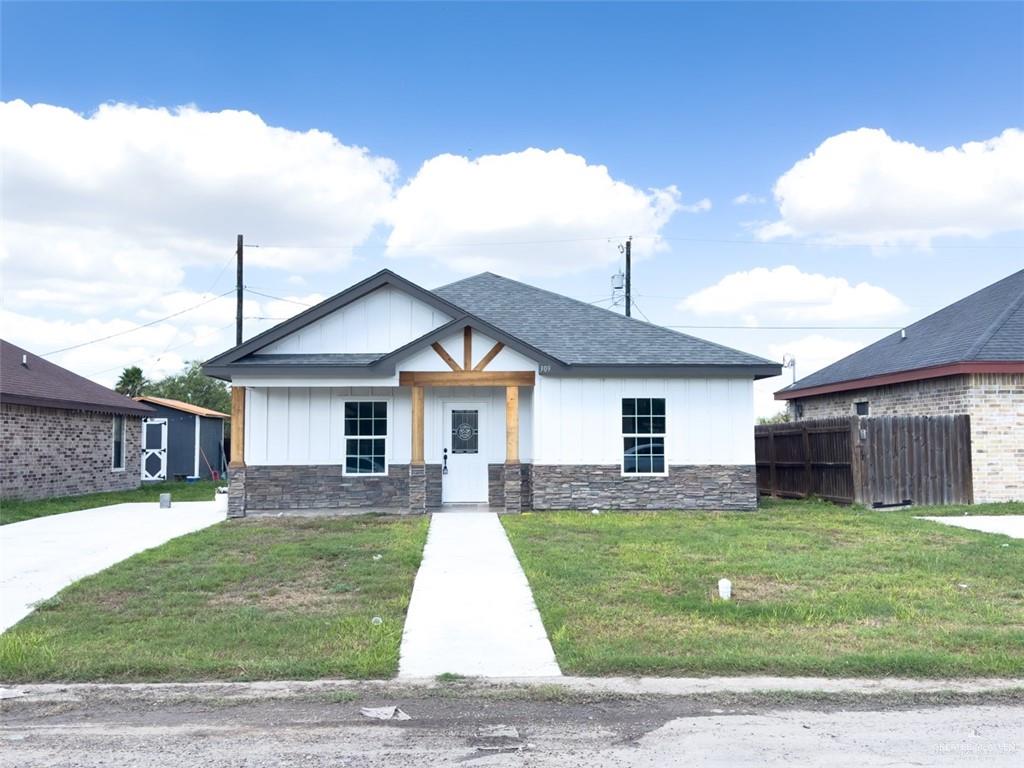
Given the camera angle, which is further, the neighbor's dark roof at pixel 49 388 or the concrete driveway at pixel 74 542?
the neighbor's dark roof at pixel 49 388

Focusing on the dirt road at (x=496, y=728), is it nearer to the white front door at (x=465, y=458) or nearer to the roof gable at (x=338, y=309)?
the roof gable at (x=338, y=309)

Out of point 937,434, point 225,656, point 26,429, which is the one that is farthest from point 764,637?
point 26,429

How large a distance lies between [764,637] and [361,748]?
Result: 3.57 m

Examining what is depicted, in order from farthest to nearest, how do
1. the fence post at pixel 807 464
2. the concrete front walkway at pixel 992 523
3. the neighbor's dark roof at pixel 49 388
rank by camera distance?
the neighbor's dark roof at pixel 49 388 < the fence post at pixel 807 464 < the concrete front walkway at pixel 992 523

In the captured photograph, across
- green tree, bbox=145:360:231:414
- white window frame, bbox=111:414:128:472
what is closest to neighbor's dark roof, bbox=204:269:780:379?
white window frame, bbox=111:414:128:472

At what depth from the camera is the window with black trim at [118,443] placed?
2583 cm

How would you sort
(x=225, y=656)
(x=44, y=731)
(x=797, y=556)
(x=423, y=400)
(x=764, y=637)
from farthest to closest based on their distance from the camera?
1. (x=423, y=400)
2. (x=797, y=556)
3. (x=764, y=637)
4. (x=225, y=656)
5. (x=44, y=731)

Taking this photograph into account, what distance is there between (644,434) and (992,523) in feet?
20.1

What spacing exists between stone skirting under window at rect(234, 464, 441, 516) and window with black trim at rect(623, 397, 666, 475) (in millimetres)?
4025

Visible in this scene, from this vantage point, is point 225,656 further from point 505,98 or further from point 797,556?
point 505,98

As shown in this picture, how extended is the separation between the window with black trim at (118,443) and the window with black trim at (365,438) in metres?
12.5

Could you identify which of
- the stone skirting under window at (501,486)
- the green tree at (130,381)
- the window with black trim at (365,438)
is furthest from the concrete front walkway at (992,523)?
the green tree at (130,381)

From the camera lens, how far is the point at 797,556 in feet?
34.6

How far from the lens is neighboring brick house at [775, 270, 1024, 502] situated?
17.0m
